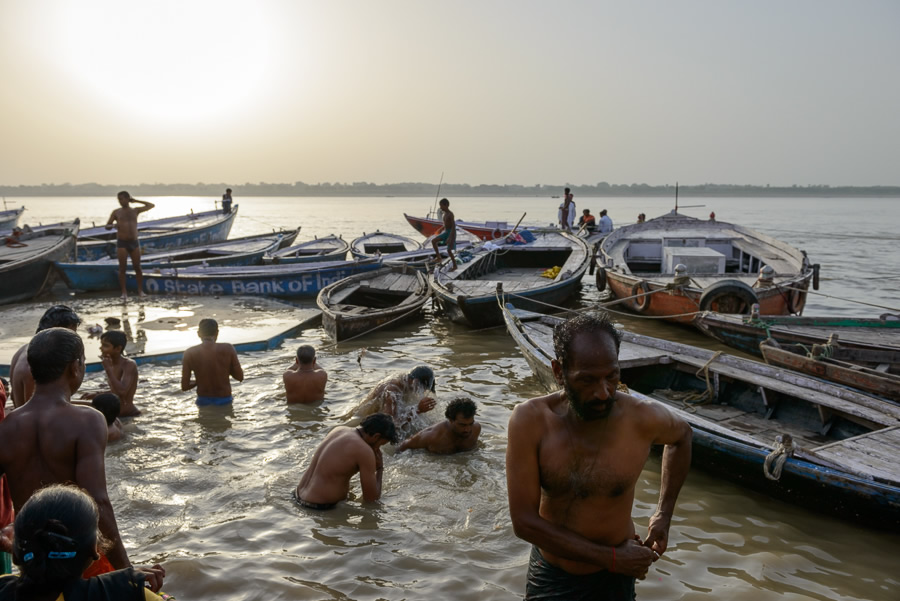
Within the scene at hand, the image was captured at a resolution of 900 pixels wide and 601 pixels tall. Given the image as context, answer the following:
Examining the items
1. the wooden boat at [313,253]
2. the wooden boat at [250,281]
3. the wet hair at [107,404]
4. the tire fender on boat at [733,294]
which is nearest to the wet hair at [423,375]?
the wet hair at [107,404]

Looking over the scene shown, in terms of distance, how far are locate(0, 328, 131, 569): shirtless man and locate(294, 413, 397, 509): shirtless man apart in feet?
6.85

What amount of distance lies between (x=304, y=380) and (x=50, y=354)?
453 centimetres

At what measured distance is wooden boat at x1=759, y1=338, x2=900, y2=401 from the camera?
643 centimetres

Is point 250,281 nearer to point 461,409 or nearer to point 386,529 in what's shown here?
point 461,409

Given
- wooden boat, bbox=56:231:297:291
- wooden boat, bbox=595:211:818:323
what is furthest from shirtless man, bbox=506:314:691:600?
wooden boat, bbox=56:231:297:291

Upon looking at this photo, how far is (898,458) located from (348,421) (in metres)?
4.96

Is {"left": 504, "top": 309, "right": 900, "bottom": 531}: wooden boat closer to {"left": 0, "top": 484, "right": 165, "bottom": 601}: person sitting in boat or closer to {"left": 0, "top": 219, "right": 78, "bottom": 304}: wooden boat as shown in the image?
{"left": 0, "top": 484, "right": 165, "bottom": 601}: person sitting in boat

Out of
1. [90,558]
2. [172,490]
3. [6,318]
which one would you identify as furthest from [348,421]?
[6,318]

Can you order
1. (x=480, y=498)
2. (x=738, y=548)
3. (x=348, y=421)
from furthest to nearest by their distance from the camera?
(x=348, y=421) → (x=480, y=498) → (x=738, y=548)

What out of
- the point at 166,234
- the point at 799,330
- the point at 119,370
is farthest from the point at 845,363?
the point at 166,234

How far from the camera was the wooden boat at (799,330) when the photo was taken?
7.95 meters

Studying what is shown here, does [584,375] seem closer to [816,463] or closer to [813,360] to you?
[816,463]

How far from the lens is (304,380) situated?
23.8 ft

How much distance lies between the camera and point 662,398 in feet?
22.3
